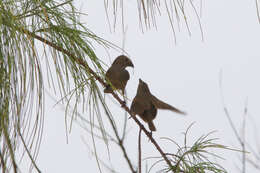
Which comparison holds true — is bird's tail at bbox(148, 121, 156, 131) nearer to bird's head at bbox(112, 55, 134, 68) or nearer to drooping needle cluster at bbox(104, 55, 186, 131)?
drooping needle cluster at bbox(104, 55, 186, 131)

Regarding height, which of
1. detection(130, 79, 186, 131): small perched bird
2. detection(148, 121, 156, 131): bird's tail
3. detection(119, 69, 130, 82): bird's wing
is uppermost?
detection(119, 69, 130, 82): bird's wing

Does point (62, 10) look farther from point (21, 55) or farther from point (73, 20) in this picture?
point (21, 55)

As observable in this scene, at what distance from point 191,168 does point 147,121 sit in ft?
0.42

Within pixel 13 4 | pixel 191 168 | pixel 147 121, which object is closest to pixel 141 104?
pixel 147 121

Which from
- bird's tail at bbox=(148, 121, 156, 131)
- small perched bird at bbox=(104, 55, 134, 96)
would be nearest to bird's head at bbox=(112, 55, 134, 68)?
small perched bird at bbox=(104, 55, 134, 96)

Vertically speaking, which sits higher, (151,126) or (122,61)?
(122,61)

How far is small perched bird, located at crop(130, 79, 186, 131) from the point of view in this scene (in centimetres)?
63

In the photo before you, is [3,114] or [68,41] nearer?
[3,114]

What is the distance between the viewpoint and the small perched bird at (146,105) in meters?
0.63

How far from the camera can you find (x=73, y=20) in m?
0.73

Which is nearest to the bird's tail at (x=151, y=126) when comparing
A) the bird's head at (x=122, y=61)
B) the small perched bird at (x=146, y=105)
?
the small perched bird at (x=146, y=105)

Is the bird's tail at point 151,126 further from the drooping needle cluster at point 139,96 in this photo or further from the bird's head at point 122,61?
the bird's head at point 122,61

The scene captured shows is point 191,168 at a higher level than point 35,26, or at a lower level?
lower

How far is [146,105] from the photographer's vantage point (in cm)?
63
